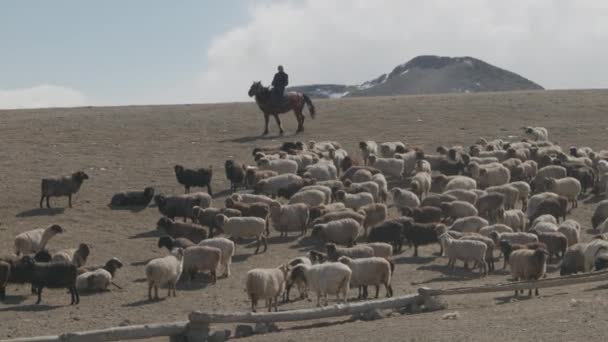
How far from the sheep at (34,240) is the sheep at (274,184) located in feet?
22.3

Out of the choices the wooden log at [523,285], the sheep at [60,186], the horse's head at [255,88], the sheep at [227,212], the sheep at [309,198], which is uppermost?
the horse's head at [255,88]

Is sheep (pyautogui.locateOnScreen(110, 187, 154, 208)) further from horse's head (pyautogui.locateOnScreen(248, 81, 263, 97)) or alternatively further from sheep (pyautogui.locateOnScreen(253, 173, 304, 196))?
horse's head (pyautogui.locateOnScreen(248, 81, 263, 97))

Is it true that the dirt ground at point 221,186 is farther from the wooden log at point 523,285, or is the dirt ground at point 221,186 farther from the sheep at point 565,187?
the sheep at point 565,187

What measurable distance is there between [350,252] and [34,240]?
6408mm

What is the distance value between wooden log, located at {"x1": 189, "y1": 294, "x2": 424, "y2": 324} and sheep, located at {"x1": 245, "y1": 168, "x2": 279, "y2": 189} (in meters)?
11.8

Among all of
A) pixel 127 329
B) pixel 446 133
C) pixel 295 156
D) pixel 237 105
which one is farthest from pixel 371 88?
pixel 127 329

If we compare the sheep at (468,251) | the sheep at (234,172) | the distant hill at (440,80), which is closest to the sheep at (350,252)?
the sheep at (468,251)

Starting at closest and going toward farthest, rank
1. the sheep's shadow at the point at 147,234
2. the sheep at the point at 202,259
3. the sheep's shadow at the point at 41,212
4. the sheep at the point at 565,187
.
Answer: the sheep at the point at 202,259 < the sheep's shadow at the point at 147,234 < the sheep's shadow at the point at 41,212 < the sheep at the point at 565,187

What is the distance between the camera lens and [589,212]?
2561cm

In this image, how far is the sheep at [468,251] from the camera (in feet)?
63.4

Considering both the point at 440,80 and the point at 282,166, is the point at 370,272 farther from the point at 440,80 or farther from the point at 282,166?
the point at 440,80

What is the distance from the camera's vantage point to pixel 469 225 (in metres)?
21.6

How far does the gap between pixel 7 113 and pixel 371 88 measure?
5399 centimetres

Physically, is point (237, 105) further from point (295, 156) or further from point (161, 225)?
point (161, 225)
